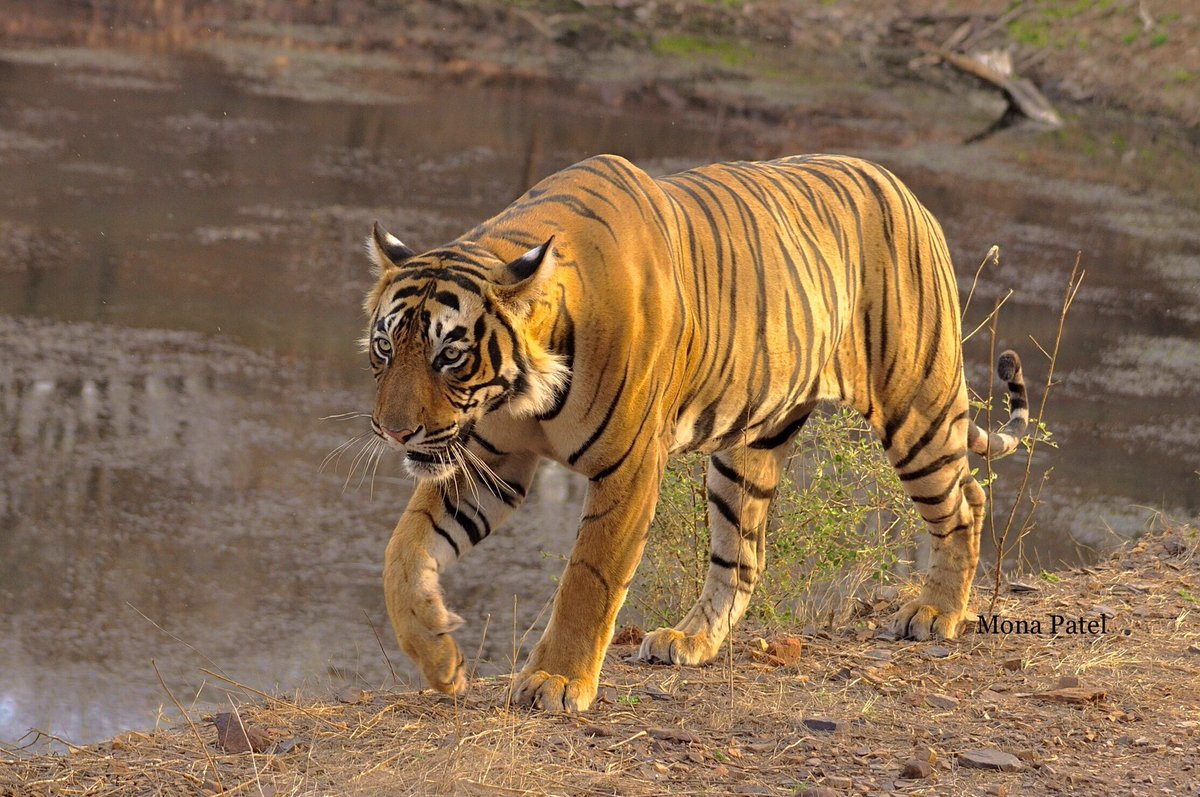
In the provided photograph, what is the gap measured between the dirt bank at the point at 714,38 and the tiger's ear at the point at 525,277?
15.7 meters

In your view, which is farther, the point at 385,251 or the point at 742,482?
the point at 742,482

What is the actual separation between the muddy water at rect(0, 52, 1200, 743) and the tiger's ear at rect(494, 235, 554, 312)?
946 millimetres

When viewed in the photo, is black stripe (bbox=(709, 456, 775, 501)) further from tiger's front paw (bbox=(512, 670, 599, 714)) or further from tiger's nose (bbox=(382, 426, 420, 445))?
tiger's nose (bbox=(382, 426, 420, 445))

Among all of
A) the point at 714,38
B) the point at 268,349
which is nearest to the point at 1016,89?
the point at 714,38

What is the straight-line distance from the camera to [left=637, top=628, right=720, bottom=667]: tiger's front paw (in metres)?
4.80

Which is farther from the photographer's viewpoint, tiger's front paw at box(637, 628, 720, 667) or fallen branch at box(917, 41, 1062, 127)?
fallen branch at box(917, 41, 1062, 127)

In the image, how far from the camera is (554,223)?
3.99 metres

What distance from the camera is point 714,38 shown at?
24047 mm

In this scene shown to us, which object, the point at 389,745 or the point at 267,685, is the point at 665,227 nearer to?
the point at 389,745

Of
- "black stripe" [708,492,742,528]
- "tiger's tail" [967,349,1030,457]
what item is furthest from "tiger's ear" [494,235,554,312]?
"tiger's tail" [967,349,1030,457]

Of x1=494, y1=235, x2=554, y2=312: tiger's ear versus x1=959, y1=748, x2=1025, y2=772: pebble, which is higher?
x1=494, y1=235, x2=554, y2=312: tiger's ear

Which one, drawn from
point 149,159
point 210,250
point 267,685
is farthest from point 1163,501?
point 149,159

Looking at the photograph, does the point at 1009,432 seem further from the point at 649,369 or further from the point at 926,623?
the point at 649,369

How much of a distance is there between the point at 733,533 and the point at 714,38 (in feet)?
65.3
